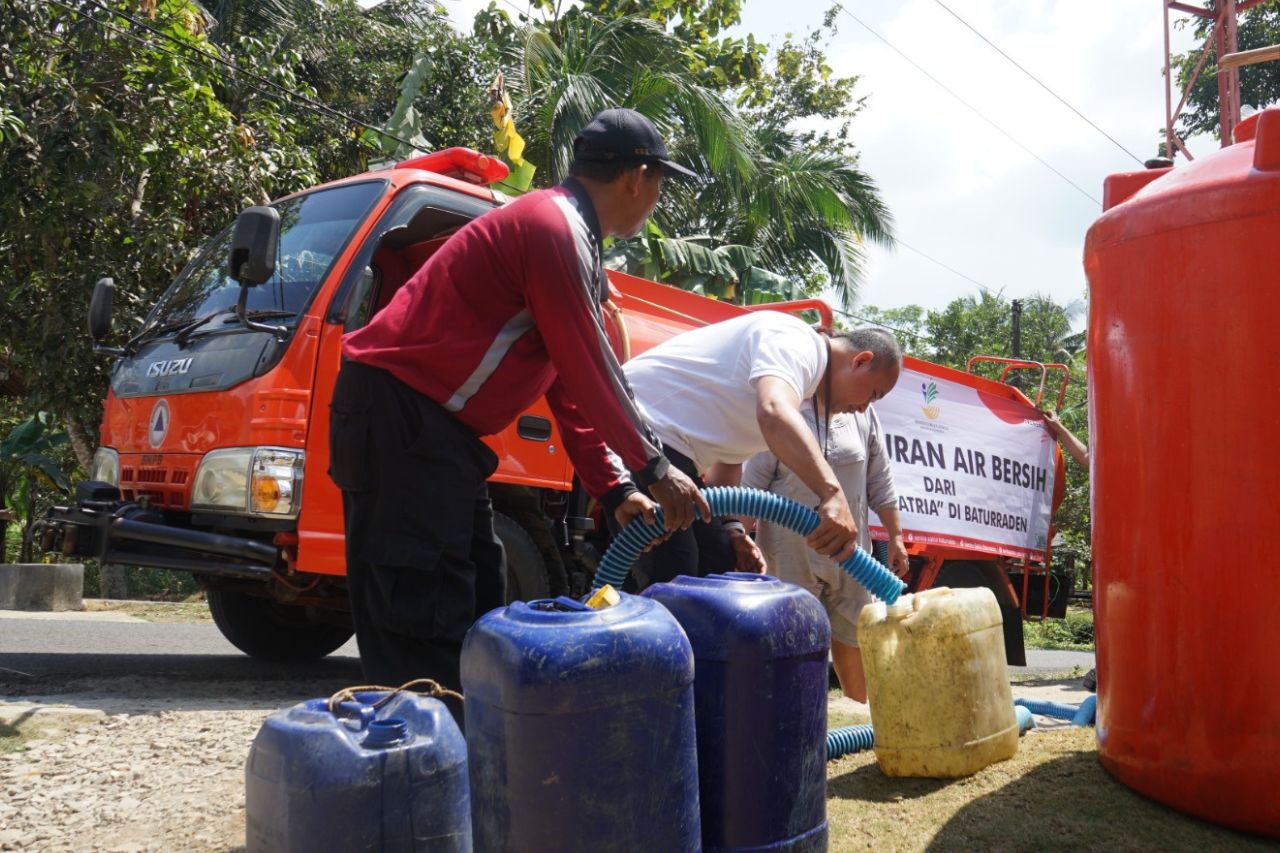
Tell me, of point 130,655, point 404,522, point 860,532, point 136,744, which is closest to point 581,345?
point 404,522

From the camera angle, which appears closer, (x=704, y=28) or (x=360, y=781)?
(x=360, y=781)

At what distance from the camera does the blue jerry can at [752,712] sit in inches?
88.9

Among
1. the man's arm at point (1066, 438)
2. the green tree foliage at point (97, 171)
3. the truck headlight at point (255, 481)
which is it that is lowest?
the truck headlight at point (255, 481)

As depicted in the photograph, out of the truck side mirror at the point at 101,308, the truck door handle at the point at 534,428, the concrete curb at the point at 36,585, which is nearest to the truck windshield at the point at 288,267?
the truck side mirror at the point at 101,308

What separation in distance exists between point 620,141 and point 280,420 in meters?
2.49

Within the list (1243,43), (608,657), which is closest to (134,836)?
(608,657)

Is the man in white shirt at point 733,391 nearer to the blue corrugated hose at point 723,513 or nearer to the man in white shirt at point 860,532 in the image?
the blue corrugated hose at point 723,513

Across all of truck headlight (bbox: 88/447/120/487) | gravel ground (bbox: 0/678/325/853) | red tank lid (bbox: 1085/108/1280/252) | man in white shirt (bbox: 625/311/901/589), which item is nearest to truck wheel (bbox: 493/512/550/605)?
gravel ground (bbox: 0/678/325/853)

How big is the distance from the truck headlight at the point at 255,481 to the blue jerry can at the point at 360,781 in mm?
2719

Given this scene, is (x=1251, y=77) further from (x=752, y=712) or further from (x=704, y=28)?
(x=752, y=712)

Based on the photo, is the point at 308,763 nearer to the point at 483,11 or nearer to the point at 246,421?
the point at 246,421

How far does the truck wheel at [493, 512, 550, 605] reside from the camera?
520 cm

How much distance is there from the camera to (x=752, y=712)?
2266 millimetres

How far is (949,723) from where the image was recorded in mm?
3289
